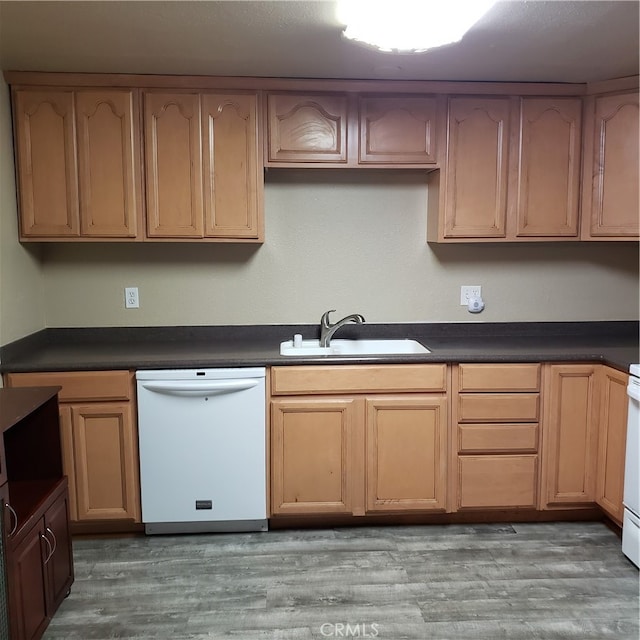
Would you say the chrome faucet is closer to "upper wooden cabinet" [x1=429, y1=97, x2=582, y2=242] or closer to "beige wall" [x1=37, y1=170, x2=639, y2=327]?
"beige wall" [x1=37, y1=170, x2=639, y2=327]

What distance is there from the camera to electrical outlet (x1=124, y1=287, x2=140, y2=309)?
3.13 meters

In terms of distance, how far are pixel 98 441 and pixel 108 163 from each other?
1.28 m

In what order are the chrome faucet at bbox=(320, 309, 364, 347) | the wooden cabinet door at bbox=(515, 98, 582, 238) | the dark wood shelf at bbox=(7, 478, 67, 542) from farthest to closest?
the chrome faucet at bbox=(320, 309, 364, 347) < the wooden cabinet door at bbox=(515, 98, 582, 238) < the dark wood shelf at bbox=(7, 478, 67, 542)

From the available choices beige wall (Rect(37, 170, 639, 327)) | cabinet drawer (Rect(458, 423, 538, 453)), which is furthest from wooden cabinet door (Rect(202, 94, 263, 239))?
cabinet drawer (Rect(458, 423, 538, 453))

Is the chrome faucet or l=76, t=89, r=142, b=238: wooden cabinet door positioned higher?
l=76, t=89, r=142, b=238: wooden cabinet door

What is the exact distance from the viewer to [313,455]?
2.75 metres

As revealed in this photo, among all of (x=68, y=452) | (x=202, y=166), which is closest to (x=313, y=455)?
(x=68, y=452)

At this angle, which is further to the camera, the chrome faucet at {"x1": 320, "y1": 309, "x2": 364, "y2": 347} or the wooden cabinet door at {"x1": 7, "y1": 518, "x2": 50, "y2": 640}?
the chrome faucet at {"x1": 320, "y1": 309, "x2": 364, "y2": 347}

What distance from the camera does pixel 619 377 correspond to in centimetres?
258

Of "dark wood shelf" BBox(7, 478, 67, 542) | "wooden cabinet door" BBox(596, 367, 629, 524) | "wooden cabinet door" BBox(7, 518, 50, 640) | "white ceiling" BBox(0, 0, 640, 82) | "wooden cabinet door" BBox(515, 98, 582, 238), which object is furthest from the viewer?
"wooden cabinet door" BBox(515, 98, 582, 238)

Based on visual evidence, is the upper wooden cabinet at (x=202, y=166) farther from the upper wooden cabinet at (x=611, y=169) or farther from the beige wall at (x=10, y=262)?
the upper wooden cabinet at (x=611, y=169)

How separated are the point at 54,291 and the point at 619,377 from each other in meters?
2.74

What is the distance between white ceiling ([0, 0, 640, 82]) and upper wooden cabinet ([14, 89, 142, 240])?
0.15m

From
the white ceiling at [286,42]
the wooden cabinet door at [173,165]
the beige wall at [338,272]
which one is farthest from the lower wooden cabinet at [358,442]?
the white ceiling at [286,42]
